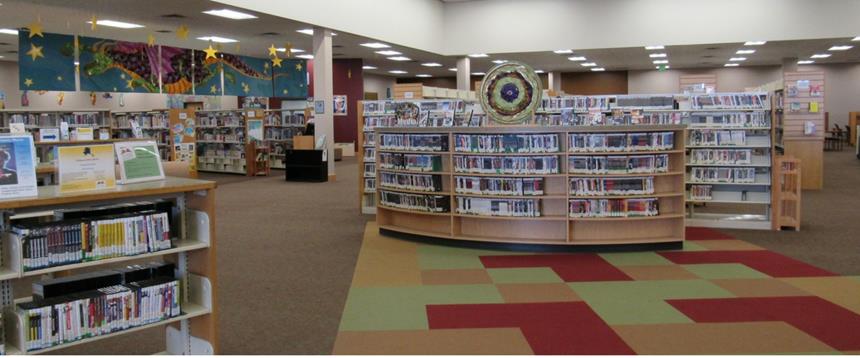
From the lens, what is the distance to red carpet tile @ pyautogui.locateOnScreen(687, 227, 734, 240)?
8.27 m

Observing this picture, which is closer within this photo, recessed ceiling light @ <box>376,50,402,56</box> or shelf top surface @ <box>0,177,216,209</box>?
shelf top surface @ <box>0,177,216,209</box>

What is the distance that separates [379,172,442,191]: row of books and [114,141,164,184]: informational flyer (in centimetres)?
400

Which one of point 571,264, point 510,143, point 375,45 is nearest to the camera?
point 571,264

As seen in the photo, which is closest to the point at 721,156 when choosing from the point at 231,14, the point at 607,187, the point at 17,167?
the point at 607,187

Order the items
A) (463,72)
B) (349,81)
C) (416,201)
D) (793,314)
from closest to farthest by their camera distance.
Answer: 1. (793,314)
2. (416,201)
3. (463,72)
4. (349,81)

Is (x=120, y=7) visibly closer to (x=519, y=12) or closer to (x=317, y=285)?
(x=317, y=285)

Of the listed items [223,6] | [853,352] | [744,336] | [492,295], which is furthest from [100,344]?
[223,6]

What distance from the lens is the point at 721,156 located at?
9219 mm

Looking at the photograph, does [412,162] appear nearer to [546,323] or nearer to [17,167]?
[546,323]

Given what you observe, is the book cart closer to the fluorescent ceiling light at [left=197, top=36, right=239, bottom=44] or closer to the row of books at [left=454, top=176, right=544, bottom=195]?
the row of books at [left=454, top=176, right=544, bottom=195]

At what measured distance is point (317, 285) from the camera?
6.10 meters

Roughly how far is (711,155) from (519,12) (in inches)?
416

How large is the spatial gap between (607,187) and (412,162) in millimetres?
2231

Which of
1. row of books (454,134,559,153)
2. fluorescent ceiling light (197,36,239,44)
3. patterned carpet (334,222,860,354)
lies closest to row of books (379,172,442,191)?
row of books (454,134,559,153)
